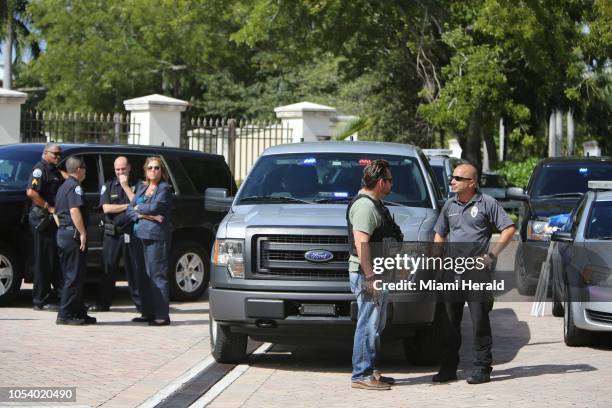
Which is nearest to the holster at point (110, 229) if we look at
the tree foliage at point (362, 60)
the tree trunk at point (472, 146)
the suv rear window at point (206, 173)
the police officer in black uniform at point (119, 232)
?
the police officer in black uniform at point (119, 232)

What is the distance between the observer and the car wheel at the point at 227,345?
10.7m

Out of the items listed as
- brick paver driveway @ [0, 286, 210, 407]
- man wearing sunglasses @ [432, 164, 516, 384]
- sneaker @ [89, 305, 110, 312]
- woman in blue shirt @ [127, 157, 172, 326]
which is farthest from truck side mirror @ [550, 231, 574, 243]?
sneaker @ [89, 305, 110, 312]

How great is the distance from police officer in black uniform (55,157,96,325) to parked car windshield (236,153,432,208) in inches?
82.2

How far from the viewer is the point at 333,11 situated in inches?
1204

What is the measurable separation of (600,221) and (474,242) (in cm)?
311

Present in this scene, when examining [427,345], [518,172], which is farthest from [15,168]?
[518,172]

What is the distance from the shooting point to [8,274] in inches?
558

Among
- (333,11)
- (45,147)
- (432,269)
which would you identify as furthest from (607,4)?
(432,269)

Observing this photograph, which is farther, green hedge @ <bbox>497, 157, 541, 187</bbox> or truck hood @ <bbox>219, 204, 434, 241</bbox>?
green hedge @ <bbox>497, 157, 541, 187</bbox>

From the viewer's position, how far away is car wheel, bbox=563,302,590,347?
11781 mm

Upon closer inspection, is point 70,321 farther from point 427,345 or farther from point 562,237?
point 562,237

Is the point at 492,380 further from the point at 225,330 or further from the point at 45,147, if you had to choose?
the point at 45,147

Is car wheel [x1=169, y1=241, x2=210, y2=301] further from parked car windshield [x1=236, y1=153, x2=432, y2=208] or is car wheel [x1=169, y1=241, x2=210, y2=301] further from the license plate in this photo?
the license plate

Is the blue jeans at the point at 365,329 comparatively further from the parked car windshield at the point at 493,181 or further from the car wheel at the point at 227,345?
the parked car windshield at the point at 493,181
